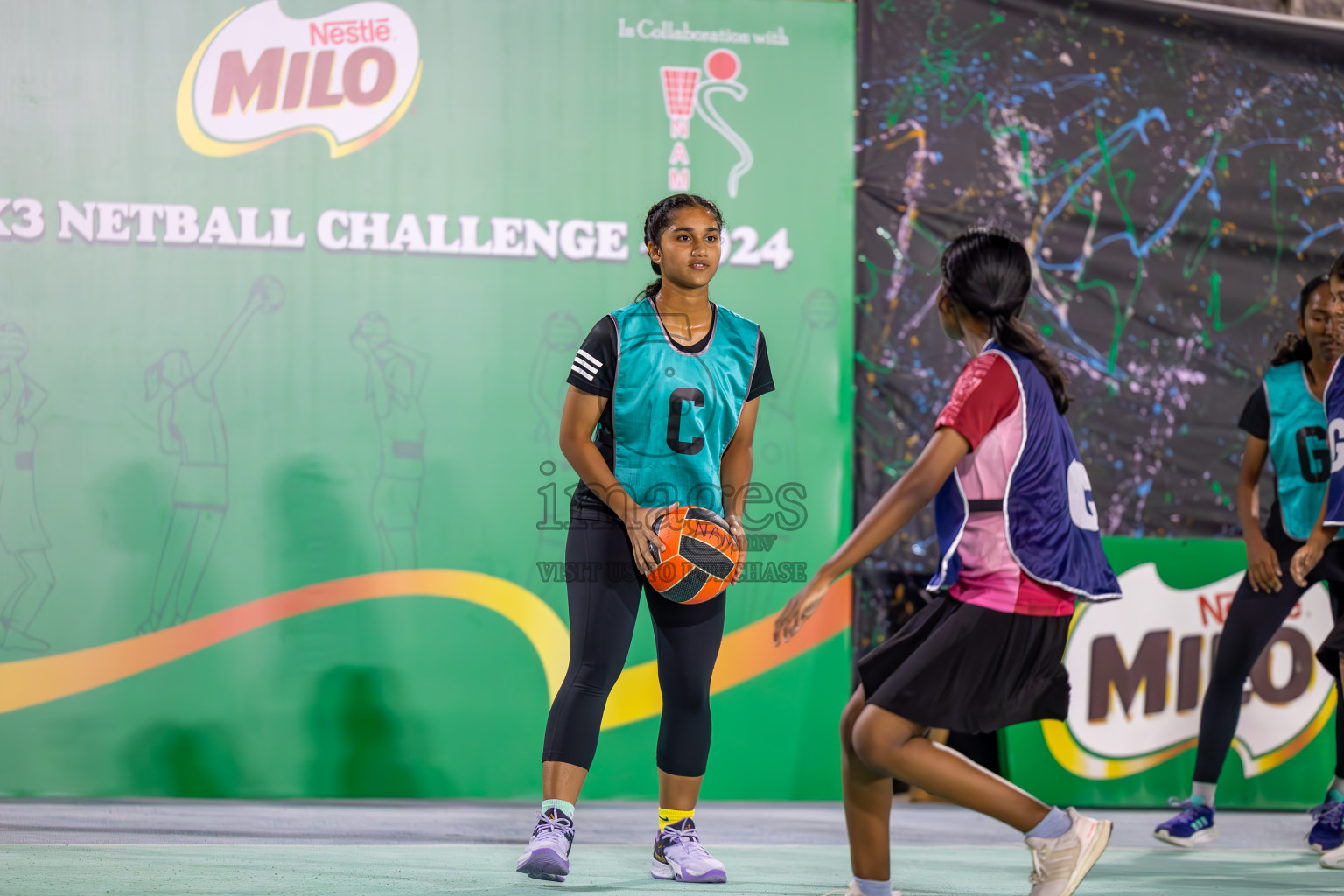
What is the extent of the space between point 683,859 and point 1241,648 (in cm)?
204

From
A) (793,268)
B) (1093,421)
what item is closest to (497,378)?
(793,268)

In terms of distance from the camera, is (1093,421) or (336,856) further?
(1093,421)

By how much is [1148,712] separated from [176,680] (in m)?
3.67

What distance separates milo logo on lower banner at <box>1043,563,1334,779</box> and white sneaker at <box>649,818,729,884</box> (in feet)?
7.04

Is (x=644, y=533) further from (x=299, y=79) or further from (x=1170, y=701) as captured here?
(x=1170, y=701)

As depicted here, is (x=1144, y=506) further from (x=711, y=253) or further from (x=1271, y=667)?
(x=711, y=253)

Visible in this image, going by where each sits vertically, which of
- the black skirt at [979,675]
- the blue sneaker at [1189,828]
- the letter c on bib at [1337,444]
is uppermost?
the letter c on bib at [1337,444]

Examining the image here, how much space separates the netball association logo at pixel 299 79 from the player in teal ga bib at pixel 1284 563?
328 centimetres

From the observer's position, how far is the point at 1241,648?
3789 millimetres

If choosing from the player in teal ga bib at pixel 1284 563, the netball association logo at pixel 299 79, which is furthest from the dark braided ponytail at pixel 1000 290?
the netball association logo at pixel 299 79

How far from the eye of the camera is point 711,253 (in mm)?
2939

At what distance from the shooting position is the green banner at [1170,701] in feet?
15.0

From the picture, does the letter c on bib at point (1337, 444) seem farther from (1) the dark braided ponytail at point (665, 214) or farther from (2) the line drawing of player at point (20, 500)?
(2) the line drawing of player at point (20, 500)

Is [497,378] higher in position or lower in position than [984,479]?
higher
